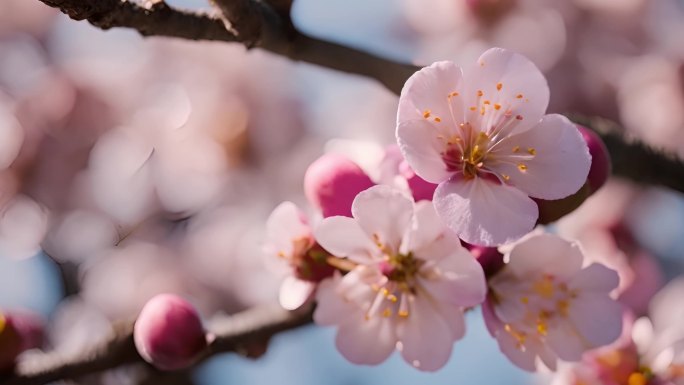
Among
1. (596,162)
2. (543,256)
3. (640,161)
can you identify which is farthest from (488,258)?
(640,161)

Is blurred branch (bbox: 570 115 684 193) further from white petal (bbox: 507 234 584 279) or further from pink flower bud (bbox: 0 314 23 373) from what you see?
pink flower bud (bbox: 0 314 23 373)

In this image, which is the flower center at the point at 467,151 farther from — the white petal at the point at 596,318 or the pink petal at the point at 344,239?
the white petal at the point at 596,318

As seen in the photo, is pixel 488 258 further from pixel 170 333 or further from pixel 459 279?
pixel 170 333

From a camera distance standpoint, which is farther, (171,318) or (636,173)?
(636,173)

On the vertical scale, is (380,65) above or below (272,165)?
above

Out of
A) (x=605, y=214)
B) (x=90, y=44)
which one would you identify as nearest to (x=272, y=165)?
(x=90, y=44)

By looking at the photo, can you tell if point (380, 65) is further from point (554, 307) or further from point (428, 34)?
point (428, 34)

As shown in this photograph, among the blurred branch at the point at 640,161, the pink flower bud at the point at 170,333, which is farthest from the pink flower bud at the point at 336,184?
the blurred branch at the point at 640,161
